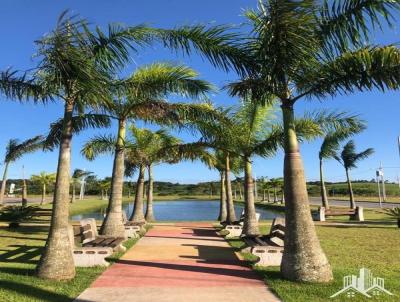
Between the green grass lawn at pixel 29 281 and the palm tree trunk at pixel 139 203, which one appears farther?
the palm tree trunk at pixel 139 203

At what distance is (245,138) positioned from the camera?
14586 millimetres

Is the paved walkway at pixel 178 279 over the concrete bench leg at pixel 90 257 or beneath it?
beneath

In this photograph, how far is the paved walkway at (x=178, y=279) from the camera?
261 inches

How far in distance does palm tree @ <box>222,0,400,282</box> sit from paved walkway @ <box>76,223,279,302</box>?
1.00 meters

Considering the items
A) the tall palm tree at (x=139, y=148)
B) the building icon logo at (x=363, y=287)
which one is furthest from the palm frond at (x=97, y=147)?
the building icon logo at (x=363, y=287)

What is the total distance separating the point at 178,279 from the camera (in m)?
7.92

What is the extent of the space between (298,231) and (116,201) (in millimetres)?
7311

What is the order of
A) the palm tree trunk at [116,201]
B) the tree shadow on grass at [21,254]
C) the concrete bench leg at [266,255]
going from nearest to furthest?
1. the concrete bench leg at [266,255]
2. the tree shadow on grass at [21,254]
3. the palm tree trunk at [116,201]

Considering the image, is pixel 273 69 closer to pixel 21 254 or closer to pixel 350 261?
pixel 350 261

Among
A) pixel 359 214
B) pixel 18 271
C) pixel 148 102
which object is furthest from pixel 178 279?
pixel 359 214

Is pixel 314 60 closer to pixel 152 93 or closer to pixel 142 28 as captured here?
pixel 142 28

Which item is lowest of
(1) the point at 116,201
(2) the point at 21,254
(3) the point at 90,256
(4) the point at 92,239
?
(2) the point at 21,254

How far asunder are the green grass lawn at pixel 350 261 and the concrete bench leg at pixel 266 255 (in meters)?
0.28

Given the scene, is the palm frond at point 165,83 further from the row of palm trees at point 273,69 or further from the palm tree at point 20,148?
the palm tree at point 20,148
